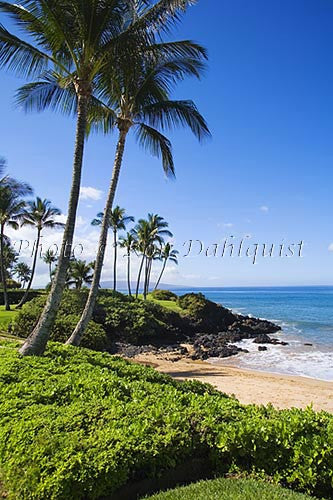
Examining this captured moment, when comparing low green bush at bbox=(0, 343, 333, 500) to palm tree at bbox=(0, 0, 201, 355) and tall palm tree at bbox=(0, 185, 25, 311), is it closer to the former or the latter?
palm tree at bbox=(0, 0, 201, 355)

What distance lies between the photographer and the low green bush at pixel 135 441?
10.7 ft

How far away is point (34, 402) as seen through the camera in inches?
190

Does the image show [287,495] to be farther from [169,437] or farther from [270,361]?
[270,361]

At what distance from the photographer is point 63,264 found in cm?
862

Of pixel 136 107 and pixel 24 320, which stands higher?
pixel 136 107

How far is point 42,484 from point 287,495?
2.22 meters

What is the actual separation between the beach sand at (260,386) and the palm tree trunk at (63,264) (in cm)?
498

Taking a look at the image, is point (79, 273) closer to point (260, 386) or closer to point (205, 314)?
Answer: point (205, 314)

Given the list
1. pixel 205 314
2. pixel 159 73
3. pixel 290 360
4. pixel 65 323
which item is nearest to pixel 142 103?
pixel 159 73

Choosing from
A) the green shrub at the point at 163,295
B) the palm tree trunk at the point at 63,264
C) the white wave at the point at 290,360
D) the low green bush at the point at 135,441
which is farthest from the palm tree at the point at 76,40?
the green shrub at the point at 163,295

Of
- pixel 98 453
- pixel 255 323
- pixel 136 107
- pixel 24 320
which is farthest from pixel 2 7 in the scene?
pixel 255 323

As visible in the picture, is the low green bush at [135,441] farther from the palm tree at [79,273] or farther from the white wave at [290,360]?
the palm tree at [79,273]

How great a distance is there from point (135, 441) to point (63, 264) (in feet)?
18.7

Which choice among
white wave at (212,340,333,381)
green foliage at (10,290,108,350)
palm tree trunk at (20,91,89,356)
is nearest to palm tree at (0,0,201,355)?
palm tree trunk at (20,91,89,356)
